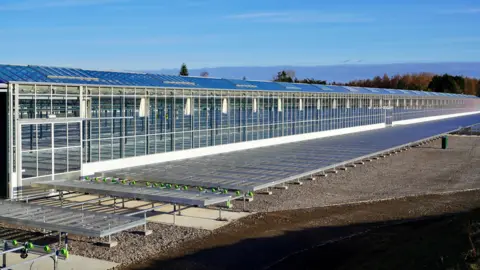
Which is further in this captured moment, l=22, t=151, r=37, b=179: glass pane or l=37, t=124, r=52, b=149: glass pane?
l=37, t=124, r=52, b=149: glass pane

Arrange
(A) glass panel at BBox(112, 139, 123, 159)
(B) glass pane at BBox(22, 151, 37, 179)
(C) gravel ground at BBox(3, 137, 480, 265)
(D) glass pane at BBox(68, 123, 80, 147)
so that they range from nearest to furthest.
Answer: (C) gravel ground at BBox(3, 137, 480, 265) → (B) glass pane at BBox(22, 151, 37, 179) → (D) glass pane at BBox(68, 123, 80, 147) → (A) glass panel at BBox(112, 139, 123, 159)

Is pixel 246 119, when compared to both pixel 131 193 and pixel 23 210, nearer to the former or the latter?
pixel 131 193

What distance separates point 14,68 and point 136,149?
617cm

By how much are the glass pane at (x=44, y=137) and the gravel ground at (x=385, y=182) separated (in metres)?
6.33

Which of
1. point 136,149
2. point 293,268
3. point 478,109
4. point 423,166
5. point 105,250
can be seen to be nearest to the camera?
point 293,268

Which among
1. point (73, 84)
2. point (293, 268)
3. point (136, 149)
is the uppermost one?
point (73, 84)

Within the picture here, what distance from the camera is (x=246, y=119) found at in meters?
29.2

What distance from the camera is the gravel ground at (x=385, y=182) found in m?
17.0

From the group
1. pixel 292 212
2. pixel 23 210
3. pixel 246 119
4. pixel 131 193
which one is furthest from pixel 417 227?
pixel 246 119

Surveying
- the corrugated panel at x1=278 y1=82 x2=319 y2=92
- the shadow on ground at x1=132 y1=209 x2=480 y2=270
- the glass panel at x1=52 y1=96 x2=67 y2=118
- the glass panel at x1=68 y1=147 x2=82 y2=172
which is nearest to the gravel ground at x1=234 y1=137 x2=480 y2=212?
the shadow on ground at x1=132 y1=209 x2=480 y2=270

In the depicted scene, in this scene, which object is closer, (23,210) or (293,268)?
(293,268)

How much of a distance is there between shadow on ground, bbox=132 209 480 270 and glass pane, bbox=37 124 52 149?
7670 mm

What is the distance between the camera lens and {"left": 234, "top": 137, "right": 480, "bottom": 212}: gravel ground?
17.0 m

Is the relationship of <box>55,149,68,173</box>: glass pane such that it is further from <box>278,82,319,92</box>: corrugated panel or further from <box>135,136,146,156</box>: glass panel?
<box>278,82,319,92</box>: corrugated panel
